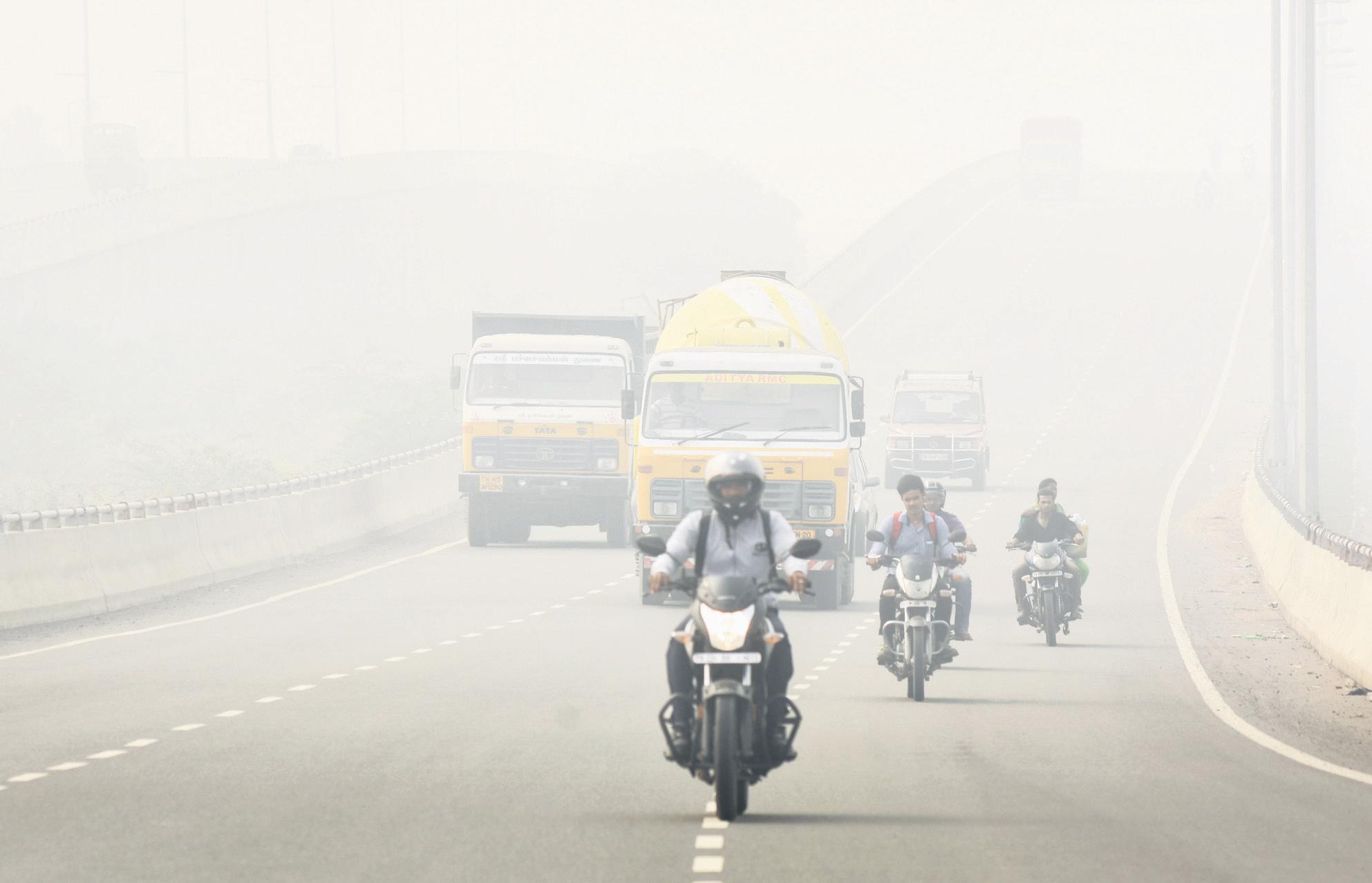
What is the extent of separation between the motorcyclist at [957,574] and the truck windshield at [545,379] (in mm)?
15292

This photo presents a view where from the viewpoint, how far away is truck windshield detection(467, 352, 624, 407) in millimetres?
33906

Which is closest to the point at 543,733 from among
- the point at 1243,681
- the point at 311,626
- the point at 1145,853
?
the point at 1145,853

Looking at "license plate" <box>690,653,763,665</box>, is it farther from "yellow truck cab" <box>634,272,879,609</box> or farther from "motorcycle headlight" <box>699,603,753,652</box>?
"yellow truck cab" <box>634,272,879,609</box>

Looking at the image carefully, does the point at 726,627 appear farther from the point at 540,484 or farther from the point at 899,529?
the point at 540,484

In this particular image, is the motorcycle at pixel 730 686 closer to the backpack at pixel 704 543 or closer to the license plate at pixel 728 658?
the license plate at pixel 728 658

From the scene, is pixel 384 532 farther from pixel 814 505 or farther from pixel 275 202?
pixel 275 202

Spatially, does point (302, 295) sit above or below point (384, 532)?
above

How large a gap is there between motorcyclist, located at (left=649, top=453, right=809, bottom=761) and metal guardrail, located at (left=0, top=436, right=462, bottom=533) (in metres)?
12.7

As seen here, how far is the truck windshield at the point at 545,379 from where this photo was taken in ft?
111

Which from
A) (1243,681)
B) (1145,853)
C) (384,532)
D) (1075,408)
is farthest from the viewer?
(1075,408)

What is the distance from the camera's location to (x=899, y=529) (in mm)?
16828

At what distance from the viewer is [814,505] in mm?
25109

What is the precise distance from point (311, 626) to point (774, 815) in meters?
12.6

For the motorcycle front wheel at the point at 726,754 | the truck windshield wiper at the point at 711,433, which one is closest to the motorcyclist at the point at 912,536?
the motorcycle front wheel at the point at 726,754
